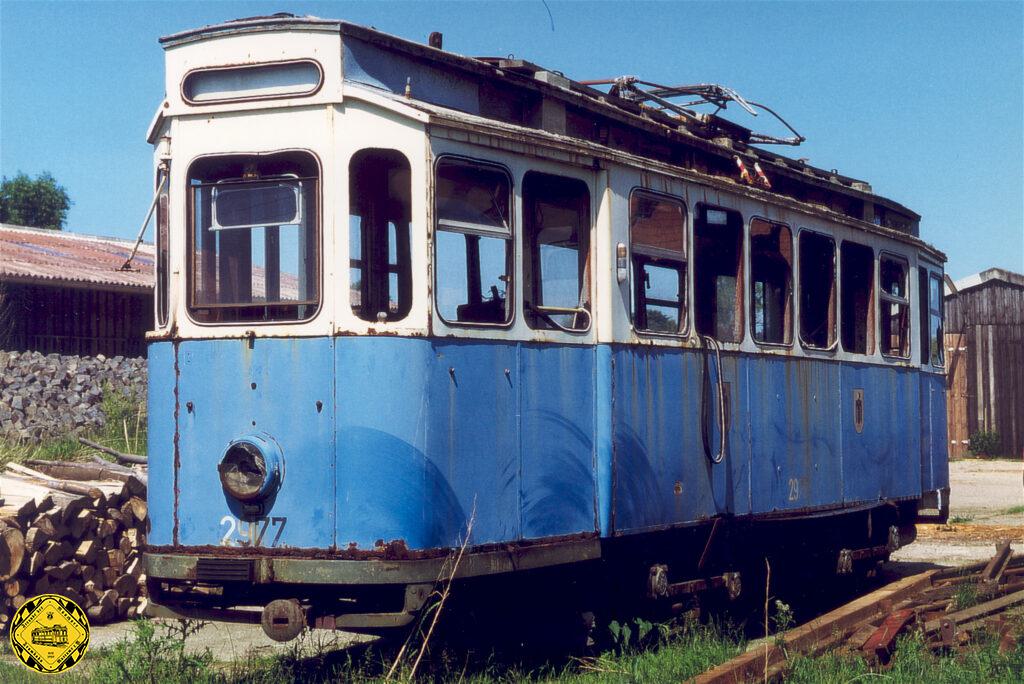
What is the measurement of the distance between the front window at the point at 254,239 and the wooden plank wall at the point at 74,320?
46.9 feet

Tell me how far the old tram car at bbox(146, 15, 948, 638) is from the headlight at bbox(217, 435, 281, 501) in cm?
1

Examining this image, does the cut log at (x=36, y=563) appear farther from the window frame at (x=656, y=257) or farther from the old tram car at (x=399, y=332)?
the window frame at (x=656, y=257)

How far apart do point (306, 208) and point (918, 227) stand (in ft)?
26.9

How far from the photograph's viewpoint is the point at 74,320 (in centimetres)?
2202

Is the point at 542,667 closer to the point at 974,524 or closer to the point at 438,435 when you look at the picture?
the point at 438,435

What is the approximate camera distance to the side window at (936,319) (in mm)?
13109

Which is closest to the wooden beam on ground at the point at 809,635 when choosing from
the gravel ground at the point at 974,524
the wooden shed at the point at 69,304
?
the gravel ground at the point at 974,524

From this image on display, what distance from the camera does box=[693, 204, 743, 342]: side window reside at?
29.6 feet

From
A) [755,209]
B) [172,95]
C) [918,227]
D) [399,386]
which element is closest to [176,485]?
[399,386]

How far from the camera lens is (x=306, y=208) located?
23.2 ft

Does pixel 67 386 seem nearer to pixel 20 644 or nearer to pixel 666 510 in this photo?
pixel 666 510

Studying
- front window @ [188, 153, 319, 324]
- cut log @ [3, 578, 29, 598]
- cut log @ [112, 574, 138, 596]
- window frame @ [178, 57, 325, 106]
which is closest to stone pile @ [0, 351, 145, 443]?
cut log @ [112, 574, 138, 596]

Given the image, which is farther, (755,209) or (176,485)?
(755,209)

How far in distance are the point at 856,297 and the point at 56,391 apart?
11.0 m
